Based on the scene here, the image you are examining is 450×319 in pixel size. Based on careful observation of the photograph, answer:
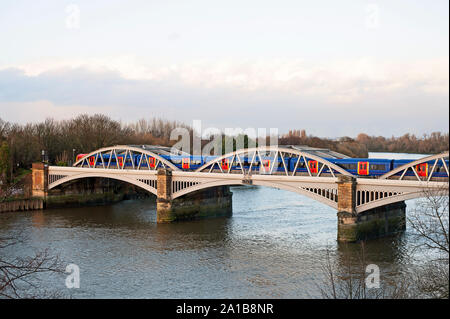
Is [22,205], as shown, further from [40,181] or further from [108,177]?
[108,177]

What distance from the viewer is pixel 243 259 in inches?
1345

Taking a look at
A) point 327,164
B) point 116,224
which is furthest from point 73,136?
point 327,164

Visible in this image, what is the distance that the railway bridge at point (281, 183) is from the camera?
35438 mm

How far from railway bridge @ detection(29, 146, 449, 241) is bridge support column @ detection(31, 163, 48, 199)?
0.08 m

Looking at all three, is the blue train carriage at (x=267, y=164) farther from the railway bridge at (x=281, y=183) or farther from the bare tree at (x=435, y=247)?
the bare tree at (x=435, y=247)

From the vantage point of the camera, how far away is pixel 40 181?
190ft

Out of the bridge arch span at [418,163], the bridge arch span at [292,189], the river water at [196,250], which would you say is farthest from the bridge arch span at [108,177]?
the bridge arch span at [418,163]

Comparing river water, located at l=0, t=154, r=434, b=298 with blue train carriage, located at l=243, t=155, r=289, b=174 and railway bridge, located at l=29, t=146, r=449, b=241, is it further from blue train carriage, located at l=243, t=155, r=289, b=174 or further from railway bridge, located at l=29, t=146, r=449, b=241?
blue train carriage, located at l=243, t=155, r=289, b=174

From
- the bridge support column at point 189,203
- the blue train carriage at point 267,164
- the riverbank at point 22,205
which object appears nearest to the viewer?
the blue train carriage at point 267,164

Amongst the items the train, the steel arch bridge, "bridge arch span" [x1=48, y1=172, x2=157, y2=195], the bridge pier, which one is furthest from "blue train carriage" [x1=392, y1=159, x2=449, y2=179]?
"bridge arch span" [x1=48, y1=172, x2=157, y2=195]

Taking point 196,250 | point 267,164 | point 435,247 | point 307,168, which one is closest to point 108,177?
point 267,164

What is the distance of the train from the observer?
36.6 metres

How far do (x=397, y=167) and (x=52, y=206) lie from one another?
3660 cm
